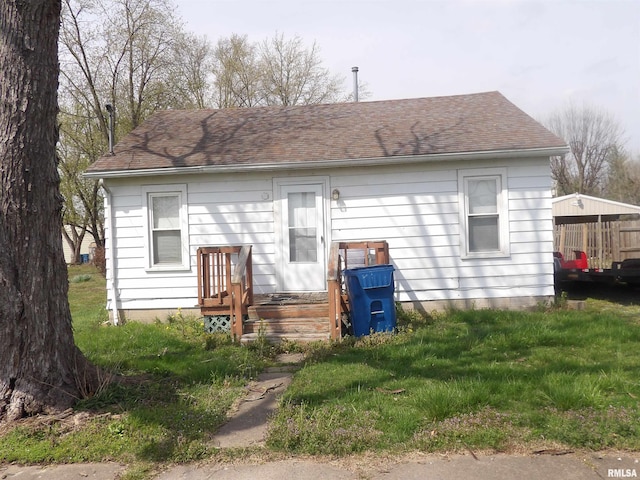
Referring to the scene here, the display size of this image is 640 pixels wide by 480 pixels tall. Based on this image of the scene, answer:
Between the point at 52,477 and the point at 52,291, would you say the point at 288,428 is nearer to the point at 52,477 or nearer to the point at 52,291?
the point at 52,477

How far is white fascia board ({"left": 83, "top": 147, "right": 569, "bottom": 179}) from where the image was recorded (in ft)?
28.6

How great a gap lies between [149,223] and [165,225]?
0.98 feet

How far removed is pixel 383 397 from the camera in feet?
15.4

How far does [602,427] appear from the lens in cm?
392

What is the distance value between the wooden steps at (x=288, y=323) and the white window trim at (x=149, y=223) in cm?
229

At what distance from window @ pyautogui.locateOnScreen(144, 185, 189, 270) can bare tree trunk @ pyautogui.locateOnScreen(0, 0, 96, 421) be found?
15.5 ft

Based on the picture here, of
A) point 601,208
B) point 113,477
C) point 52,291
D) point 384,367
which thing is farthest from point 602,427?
point 601,208

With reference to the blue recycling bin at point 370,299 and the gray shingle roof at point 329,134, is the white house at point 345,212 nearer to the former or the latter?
the gray shingle roof at point 329,134

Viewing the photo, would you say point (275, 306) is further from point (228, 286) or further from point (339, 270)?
point (339, 270)

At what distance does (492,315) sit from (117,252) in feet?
22.9

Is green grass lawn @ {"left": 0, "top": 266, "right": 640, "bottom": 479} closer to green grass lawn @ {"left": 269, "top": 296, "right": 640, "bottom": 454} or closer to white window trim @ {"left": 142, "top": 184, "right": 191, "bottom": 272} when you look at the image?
green grass lawn @ {"left": 269, "top": 296, "right": 640, "bottom": 454}

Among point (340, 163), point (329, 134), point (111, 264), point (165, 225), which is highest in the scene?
point (329, 134)

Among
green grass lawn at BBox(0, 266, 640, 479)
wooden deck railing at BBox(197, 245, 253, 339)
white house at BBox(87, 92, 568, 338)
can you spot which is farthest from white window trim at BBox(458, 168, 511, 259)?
wooden deck railing at BBox(197, 245, 253, 339)

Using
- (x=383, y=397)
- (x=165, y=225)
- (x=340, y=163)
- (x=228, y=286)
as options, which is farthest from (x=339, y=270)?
(x=165, y=225)
